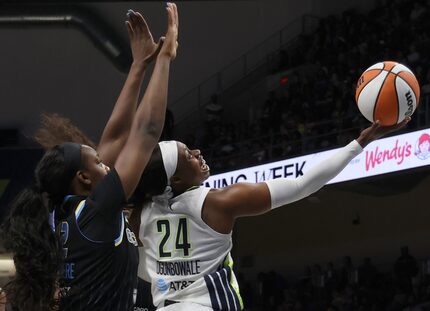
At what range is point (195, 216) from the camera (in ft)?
14.2

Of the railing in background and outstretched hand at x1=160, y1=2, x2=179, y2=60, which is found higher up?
the railing in background

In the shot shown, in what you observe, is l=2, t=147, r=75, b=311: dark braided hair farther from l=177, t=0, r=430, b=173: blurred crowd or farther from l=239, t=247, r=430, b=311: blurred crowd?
l=177, t=0, r=430, b=173: blurred crowd

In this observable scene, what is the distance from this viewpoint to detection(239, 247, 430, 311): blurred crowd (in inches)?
520

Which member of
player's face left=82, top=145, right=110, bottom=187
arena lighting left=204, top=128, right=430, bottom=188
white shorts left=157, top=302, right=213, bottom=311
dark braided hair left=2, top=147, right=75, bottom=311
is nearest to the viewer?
dark braided hair left=2, top=147, right=75, bottom=311

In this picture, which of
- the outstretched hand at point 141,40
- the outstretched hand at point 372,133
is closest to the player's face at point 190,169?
the outstretched hand at point 372,133

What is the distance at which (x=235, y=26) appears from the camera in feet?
70.9

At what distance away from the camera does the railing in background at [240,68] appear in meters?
21.1

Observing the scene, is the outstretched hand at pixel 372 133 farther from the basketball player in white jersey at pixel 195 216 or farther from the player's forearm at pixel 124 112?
the player's forearm at pixel 124 112

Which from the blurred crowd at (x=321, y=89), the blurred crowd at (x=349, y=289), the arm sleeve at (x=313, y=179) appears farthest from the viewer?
the blurred crowd at (x=321, y=89)

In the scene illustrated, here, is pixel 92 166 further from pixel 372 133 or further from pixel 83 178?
pixel 372 133

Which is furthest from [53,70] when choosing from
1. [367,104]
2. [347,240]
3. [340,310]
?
[367,104]

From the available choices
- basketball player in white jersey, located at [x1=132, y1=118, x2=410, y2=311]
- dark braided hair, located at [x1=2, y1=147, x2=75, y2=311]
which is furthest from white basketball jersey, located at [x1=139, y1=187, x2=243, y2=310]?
dark braided hair, located at [x1=2, y1=147, x2=75, y2=311]

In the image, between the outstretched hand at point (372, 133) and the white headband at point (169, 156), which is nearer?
the outstretched hand at point (372, 133)

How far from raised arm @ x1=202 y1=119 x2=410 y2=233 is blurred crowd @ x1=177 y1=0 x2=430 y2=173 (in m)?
9.81
